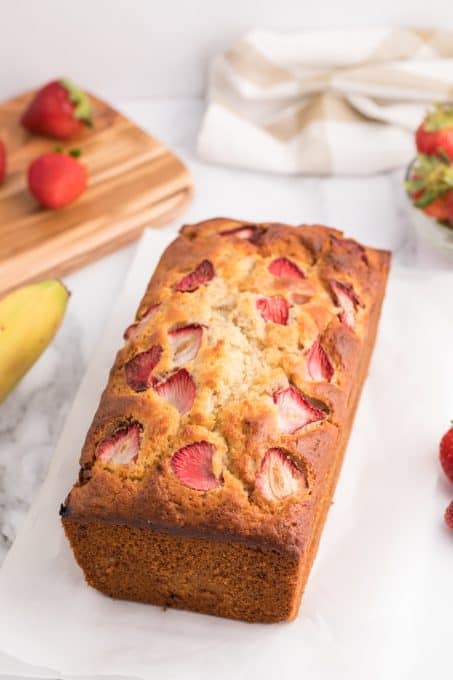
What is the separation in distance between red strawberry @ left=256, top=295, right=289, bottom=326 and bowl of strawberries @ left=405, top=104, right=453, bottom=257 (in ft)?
2.52

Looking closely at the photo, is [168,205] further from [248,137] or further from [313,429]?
[313,429]

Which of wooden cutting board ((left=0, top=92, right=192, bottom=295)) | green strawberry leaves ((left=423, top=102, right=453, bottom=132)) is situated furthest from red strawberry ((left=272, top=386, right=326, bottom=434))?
green strawberry leaves ((left=423, top=102, right=453, bottom=132))

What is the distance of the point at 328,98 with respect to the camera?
10.5 feet

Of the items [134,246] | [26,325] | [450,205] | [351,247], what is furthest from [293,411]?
[134,246]

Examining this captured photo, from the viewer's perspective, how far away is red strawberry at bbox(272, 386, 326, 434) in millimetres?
1971

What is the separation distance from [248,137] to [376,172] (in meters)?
0.43

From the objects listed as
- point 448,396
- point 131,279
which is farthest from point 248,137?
point 448,396

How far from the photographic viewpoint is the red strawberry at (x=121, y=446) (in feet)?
6.36

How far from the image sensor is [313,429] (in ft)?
6.48

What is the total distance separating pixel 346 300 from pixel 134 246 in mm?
932

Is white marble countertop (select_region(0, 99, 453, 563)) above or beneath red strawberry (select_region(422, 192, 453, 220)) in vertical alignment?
beneath

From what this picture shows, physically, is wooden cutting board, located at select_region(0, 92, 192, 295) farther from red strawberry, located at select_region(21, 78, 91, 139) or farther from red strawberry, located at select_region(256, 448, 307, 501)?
red strawberry, located at select_region(256, 448, 307, 501)

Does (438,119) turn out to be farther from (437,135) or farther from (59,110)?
(59,110)

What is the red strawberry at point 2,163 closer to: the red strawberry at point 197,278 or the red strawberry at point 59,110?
the red strawberry at point 59,110
